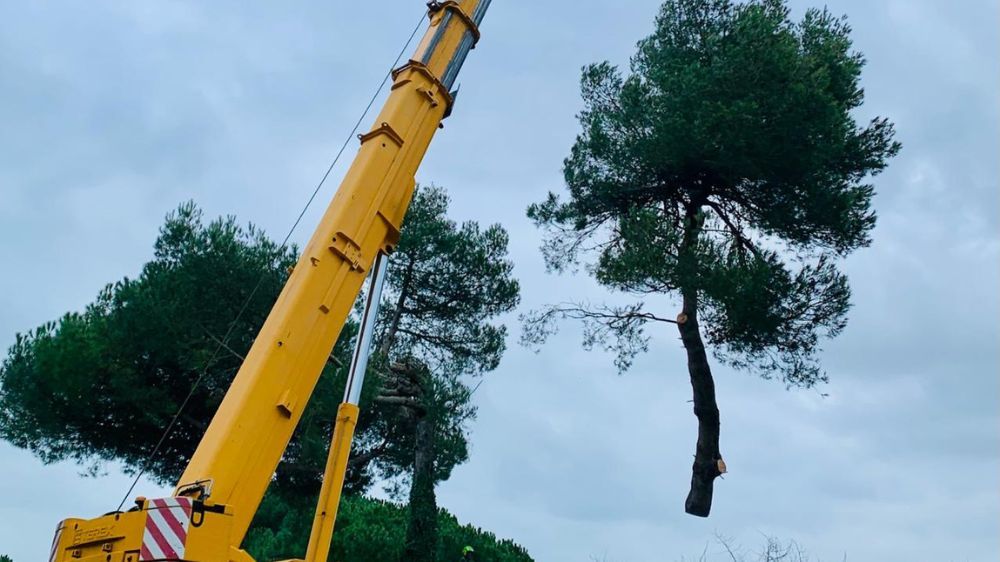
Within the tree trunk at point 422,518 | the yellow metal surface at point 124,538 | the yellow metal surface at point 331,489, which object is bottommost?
the yellow metal surface at point 124,538

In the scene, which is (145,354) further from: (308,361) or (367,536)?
(308,361)

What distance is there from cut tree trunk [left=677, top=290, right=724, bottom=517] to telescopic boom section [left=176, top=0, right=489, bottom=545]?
23.1ft

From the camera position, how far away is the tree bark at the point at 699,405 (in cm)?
1359

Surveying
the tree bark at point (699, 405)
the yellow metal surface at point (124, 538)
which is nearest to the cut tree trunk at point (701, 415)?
the tree bark at point (699, 405)

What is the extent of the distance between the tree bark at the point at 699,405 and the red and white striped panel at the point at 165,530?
387 inches

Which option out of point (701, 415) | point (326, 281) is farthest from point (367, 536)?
point (326, 281)

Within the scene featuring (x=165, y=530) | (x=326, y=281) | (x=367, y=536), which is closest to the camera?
(x=165, y=530)

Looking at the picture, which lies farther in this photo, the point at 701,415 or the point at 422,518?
the point at 422,518

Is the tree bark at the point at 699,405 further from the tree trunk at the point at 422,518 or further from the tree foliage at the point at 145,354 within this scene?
the tree foliage at the point at 145,354

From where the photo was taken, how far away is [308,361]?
6.19 m

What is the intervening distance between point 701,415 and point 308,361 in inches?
347

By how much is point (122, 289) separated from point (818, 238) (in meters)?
11.7

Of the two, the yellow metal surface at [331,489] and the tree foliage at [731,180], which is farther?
the tree foliage at [731,180]

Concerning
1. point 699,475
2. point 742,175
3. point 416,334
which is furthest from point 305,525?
point 742,175
